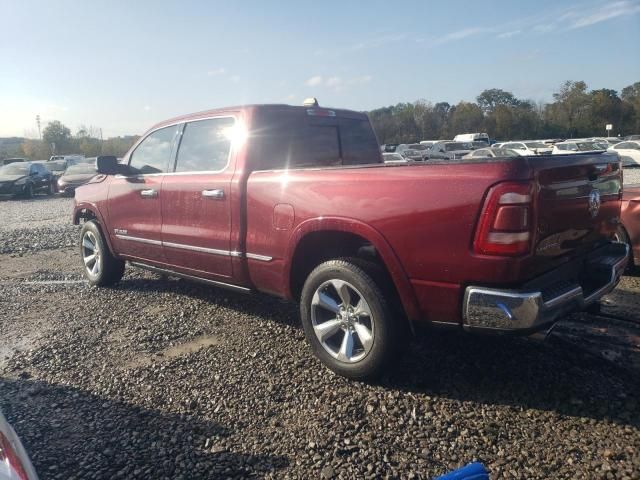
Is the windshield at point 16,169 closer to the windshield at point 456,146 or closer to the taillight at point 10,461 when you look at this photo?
the taillight at point 10,461

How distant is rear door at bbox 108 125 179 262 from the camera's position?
201 inches

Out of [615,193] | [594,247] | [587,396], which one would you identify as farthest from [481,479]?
[615,193]

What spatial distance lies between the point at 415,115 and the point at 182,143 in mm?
79381

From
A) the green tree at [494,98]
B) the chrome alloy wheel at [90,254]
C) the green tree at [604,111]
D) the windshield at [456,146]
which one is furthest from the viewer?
the green tree at [494,98]

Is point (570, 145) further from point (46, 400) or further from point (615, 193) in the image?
point (46, 400)

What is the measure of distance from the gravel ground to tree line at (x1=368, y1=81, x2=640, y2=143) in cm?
6585

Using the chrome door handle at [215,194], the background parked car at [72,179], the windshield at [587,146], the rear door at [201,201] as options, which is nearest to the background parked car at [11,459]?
the rear door at [201,201]

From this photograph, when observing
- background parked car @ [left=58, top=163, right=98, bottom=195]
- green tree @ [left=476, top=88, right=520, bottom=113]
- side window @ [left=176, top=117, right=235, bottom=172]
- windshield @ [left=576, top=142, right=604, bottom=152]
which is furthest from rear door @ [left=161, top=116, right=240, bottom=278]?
green tree @ [left=476, top=88, right=520, bottom=113]

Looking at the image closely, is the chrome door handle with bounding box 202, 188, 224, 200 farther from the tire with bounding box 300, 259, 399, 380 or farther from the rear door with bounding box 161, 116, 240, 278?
the tire with bounding box 300, 259, 399, 380

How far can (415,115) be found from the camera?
80562 millimetres

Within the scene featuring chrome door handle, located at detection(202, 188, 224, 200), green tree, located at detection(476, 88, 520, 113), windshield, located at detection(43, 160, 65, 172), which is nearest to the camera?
chrome door handle, located at detection(202, 188, 224, 200)

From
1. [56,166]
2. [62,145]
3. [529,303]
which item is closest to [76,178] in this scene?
[56,166]

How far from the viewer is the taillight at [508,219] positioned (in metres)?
2.71

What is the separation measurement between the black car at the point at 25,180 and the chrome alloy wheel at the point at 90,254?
18.6 metres
